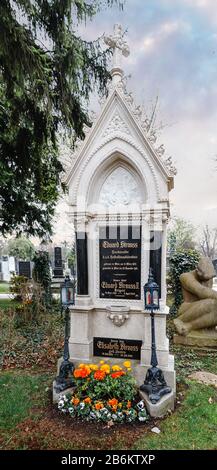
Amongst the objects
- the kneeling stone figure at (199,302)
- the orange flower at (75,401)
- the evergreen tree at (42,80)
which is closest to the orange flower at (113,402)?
the orange flower at (75,401)

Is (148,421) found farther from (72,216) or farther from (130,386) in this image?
(72,216)

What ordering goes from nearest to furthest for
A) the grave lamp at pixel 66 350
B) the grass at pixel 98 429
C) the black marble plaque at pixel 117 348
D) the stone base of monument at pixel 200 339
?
1. the grass at pixel 98 429
2. the grave lamp at pixel 66 350
3. the black marble plaque at pixel 117 348
4. the stone base of monument at pixel 200 339

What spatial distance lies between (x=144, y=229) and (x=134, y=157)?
1120 mm

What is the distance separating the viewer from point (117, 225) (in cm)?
445

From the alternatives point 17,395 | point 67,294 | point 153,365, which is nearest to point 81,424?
point 153,365

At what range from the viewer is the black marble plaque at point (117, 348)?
4.32 m

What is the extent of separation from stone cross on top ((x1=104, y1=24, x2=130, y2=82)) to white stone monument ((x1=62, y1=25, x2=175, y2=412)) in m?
0.01

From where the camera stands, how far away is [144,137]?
4.20m

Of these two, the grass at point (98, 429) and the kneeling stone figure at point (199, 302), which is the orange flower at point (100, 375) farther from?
the kneeling stone figure at point (199, 302)

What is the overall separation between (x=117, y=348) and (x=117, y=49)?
A: 15.9 ft

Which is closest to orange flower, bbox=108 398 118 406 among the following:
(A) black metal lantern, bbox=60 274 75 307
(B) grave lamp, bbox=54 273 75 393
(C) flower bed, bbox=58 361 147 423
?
(C) flower bed, bbox=58 361 147 423

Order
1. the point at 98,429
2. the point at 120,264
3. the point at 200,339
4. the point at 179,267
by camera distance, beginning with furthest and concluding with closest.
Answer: the point at 179,267, the point at 200,339, the point at 120,264, the point at 98,429

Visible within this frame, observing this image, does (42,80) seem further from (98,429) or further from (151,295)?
(98,429)

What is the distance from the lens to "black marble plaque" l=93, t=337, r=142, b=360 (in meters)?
4.32
